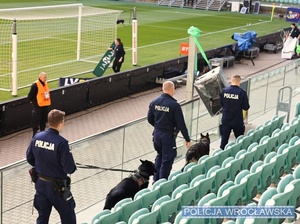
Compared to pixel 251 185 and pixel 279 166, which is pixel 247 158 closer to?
A: pixel 279 166

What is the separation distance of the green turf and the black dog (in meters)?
9.01

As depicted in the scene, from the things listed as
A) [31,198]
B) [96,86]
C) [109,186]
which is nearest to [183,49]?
[96,86]

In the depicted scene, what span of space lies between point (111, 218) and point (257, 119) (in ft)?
26.2

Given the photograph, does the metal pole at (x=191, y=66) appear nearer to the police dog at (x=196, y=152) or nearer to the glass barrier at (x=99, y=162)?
the glass barrier at (x=99, y=162)

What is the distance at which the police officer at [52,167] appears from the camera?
734cm

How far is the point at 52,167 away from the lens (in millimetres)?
7457

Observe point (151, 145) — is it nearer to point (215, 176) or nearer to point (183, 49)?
point (215, 176)

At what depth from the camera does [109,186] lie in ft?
32.5

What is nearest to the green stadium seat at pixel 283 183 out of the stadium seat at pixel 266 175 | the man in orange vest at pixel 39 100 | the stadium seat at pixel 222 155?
the stadium seat at pixel 266 175

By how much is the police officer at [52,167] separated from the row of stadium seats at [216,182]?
60 centimetres

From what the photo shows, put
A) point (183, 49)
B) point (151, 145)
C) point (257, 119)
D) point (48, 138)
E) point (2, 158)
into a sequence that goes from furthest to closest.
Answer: point (183, 49), point (257, 119), point (2, 158), point (151, 145), point (48, 138)

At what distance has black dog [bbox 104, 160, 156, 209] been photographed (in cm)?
828

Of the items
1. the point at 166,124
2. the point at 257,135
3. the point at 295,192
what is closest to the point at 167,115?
the point at 166,124

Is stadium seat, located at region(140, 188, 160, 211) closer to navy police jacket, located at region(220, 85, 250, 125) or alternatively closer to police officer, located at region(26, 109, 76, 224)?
police officer, located at region(26, 109, 76, 224)
